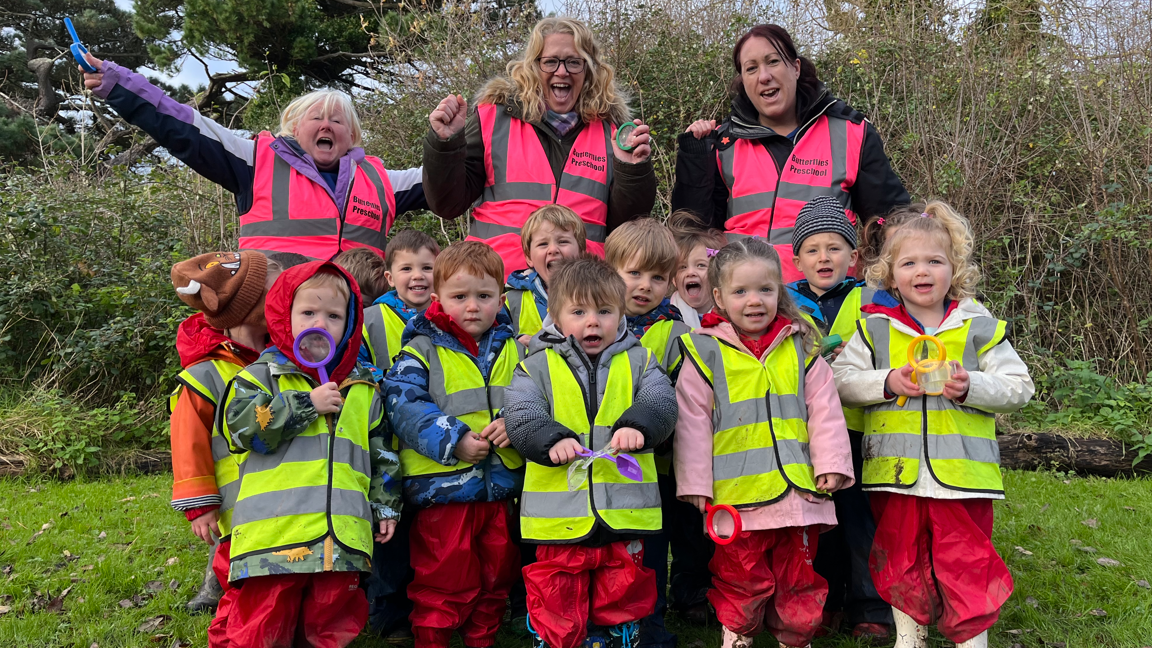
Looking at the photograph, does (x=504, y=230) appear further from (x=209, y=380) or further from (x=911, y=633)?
(x=911, y=633)

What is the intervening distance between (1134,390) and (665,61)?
5407 mm

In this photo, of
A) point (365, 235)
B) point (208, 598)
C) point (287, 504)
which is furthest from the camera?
point (365, 235)

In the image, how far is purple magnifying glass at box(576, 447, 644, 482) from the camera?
2842mm

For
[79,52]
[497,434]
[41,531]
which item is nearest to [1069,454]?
[497,434]

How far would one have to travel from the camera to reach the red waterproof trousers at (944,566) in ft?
9.53

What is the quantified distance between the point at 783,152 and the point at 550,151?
1.18 m

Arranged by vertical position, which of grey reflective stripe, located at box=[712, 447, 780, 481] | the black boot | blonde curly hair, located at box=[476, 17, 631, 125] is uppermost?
blonde curly hair, located at box=[476, 17, 631, 125]

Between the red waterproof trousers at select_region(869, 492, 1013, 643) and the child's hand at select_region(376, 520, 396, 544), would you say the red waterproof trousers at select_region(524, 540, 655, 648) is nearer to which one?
the child's hand at select_region(376, 520, 396, 544)

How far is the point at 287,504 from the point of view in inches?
107

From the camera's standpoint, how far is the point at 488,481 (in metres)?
3.13

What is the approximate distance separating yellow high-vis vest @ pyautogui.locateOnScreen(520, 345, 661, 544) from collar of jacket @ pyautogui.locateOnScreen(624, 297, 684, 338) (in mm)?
420

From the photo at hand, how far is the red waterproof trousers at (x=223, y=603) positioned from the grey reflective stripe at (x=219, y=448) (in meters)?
0.31

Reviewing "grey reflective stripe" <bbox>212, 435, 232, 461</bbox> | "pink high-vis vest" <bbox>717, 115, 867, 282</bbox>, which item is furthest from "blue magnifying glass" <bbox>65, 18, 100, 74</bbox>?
"pink high-vis vest" <bbox>717, 115, 867, 282</bbox>

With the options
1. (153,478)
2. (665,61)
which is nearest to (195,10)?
(665,61)
